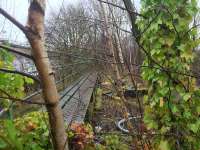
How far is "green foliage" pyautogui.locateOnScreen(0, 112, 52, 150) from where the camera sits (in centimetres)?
211

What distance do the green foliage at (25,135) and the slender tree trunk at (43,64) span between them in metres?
0.38

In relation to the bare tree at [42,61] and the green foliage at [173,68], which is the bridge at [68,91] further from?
the green foliage at [173,68]

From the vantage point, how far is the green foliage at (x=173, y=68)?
410cm

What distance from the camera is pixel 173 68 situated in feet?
13.6

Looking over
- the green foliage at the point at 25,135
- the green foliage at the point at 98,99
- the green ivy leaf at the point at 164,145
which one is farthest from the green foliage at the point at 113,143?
the green foliage at the point at 98,99

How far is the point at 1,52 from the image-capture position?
11.3ft

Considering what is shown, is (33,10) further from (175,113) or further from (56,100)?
(175,113)

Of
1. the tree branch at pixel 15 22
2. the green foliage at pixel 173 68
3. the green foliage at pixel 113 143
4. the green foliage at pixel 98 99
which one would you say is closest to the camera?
the tree branch at pixel 15 22

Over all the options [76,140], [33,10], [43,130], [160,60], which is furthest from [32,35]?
[160,60]

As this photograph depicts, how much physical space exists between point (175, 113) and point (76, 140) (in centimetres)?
127

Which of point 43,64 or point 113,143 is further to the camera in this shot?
point 113,143

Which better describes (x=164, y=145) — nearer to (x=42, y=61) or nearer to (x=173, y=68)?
(x=173, y=68)

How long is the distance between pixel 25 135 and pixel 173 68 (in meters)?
2.19

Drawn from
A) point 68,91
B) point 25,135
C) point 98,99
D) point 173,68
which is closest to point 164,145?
point 173,68
